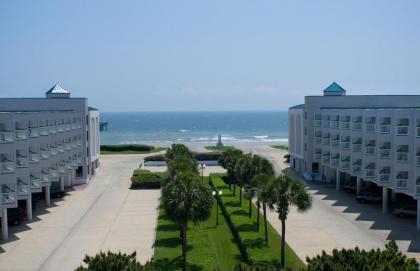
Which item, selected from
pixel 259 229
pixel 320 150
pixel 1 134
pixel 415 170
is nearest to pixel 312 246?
pixel 259 229

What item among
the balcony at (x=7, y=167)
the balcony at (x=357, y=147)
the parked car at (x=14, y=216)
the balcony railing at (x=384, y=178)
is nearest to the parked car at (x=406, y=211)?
the balcony railing at (x=384, y=178)

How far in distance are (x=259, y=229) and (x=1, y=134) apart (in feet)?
60.4

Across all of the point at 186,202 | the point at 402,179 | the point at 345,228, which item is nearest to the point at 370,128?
the point at 402,179

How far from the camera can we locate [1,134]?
3478 centimetres

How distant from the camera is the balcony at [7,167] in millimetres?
34438

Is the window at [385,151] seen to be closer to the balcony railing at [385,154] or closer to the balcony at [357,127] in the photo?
the balcony railing at [385,154]

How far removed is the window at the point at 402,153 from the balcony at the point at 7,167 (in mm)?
27428

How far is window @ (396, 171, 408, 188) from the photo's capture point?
37.5 metres

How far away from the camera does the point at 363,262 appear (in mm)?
16578

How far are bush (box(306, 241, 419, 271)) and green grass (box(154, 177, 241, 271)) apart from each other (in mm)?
8735

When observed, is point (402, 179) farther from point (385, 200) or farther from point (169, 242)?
point (169, 242)

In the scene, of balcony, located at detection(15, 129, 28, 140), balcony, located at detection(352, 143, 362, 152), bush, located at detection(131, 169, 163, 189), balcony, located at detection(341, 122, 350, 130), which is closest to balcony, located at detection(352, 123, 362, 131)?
balcony, located at detection(352, 143, 362, 152)

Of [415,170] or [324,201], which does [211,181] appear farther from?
[415,170]

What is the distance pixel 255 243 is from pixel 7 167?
57.2 ft
